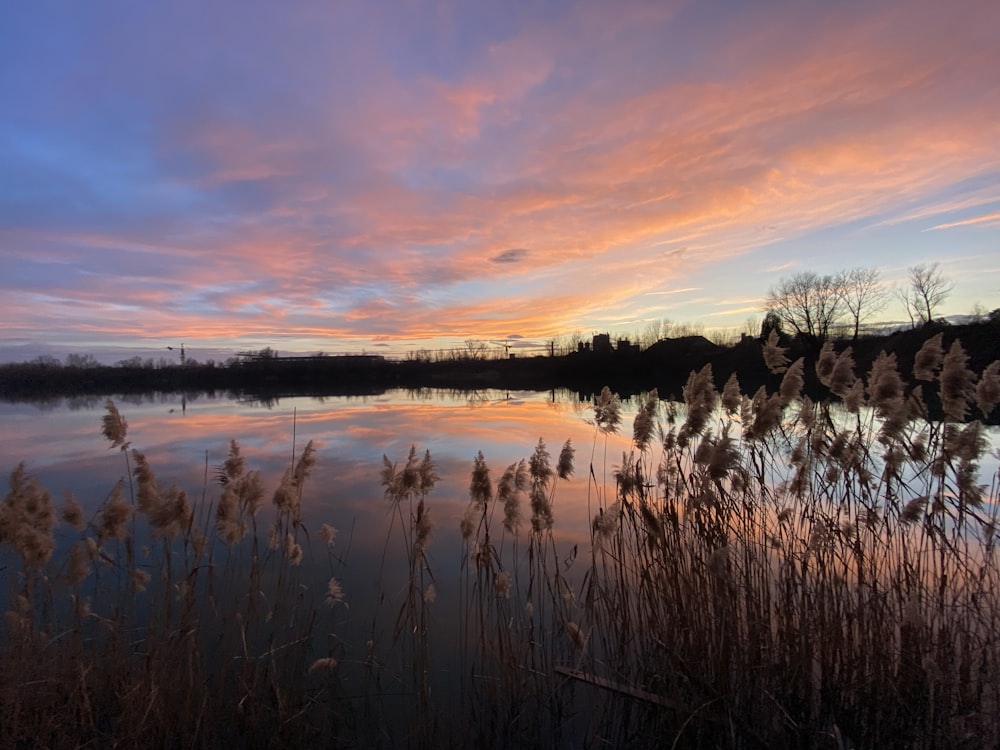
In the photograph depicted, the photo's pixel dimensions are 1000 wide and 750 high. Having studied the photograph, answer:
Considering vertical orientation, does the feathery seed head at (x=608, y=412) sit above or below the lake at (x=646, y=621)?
above

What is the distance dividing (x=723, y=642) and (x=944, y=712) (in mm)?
1200

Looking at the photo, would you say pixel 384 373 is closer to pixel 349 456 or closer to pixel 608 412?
pixel 349 456

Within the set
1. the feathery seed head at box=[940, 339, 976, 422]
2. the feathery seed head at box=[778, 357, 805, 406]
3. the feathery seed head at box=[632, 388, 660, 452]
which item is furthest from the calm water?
the feathery seed head at box=[940, 339, 976, 422]

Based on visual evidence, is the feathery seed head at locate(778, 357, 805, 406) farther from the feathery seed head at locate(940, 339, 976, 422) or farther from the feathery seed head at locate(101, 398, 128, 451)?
the feathery seed head at locate(101, 398, 128, 451)

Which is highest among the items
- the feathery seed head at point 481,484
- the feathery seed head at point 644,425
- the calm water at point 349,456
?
the feathery seed head at point 644,425

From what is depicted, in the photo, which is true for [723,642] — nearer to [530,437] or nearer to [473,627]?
[473,627]

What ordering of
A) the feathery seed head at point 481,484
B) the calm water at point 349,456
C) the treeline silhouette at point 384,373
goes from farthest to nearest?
the treeline silhouette at point 384,373, the calm water at point 349,456, the feathery seed head at point 481,484

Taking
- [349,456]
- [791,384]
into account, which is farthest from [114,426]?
[349,456]

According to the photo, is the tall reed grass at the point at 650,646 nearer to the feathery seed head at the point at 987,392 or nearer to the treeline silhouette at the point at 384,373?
the feathery seed head at the point at 987,392

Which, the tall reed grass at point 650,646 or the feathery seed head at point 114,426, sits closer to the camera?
the tall reed grass at point 650,646

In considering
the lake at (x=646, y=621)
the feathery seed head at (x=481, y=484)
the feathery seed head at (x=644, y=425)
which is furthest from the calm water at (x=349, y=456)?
the feathery seed head at (x=644, y=425)

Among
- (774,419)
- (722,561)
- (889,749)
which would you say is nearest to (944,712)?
(889,749)

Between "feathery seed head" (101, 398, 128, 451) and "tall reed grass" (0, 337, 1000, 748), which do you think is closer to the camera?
"tall reed grass" (0, 337, 1000, 748)

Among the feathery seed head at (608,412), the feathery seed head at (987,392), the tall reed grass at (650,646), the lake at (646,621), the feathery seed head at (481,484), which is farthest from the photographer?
the feathery seed head at (608,412)
